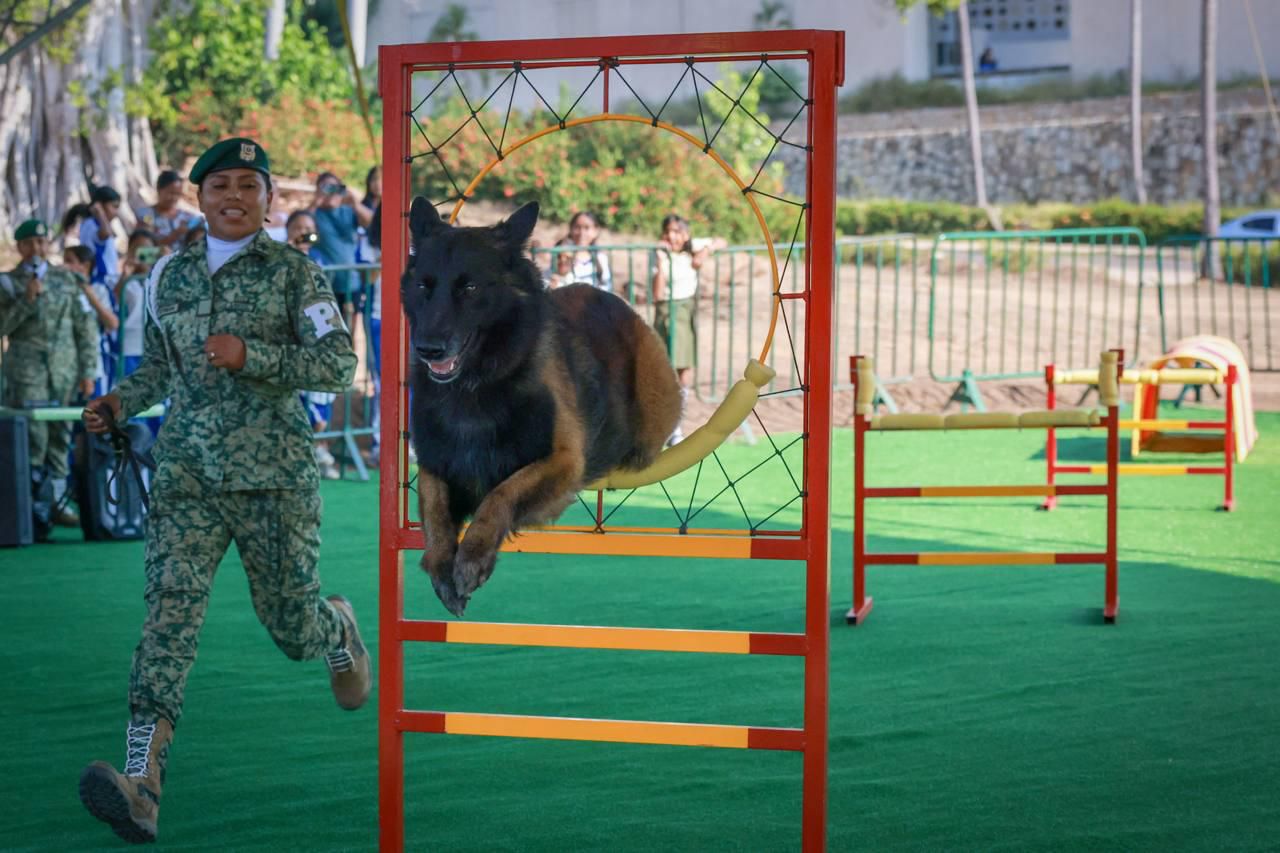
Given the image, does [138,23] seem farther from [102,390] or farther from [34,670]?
[34,670]

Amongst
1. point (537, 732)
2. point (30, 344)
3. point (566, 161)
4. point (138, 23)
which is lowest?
point (537, 732)

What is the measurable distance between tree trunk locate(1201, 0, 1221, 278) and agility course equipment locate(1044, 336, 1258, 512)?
42.2ft

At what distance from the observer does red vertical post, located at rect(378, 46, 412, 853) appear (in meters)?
3.13

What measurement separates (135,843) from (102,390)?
7.74 meters

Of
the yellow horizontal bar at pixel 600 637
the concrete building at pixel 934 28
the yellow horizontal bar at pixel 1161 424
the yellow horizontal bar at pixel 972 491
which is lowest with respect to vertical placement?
the yellow horizontal bar at pixel 972 491

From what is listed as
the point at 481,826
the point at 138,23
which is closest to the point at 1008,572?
the point at 481,826

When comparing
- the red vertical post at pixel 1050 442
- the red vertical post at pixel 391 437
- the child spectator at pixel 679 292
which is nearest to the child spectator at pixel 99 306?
the child spectator at pixel 679 292

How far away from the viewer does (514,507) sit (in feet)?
9.71

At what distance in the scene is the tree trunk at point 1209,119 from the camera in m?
24.3

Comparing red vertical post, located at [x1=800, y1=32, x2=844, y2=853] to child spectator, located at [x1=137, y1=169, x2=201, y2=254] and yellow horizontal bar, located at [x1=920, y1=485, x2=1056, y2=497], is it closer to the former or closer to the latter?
yellow horizontal bar, located at [x1=920, y1=485, x2=1056, y2=497]

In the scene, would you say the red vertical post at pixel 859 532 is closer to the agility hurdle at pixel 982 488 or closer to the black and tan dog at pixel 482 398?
the agility hurdle at pixel 982 488

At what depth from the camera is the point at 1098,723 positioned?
4.61m

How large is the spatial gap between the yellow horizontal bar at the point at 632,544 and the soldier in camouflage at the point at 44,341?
270 inches

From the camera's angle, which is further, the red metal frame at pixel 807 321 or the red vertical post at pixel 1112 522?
the red vertical post at pixel 1112 522
